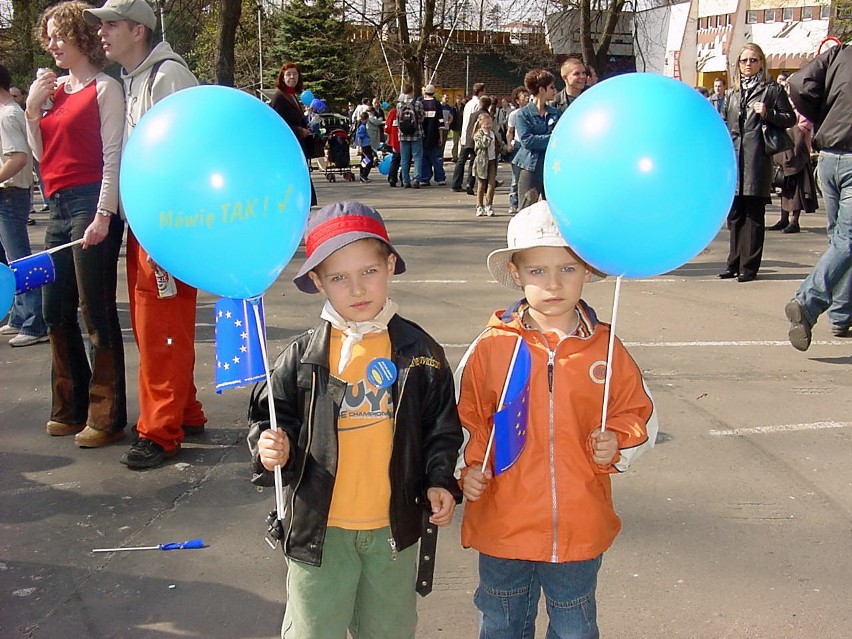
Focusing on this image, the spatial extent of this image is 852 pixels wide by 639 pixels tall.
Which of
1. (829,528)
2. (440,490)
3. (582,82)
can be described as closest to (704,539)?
(829,528)

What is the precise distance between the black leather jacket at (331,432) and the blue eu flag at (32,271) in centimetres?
188

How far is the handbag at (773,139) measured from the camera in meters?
7.78

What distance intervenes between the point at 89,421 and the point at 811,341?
4.75 metres

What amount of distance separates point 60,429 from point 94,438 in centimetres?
34

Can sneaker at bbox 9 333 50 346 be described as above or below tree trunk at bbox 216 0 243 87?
below

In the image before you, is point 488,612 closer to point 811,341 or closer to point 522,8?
point 811,341

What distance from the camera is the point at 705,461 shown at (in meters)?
4.16

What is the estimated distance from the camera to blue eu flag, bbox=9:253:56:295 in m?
3.70

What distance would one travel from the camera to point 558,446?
2.35 metres

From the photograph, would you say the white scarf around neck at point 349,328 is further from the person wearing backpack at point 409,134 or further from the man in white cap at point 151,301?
the person wearing backpack at point 409,134

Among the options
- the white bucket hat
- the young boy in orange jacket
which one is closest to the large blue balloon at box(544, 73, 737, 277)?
the white bucket hat

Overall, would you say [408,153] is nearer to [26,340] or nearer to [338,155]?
[338,155]

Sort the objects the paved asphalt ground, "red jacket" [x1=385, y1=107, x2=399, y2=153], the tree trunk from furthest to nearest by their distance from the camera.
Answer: "red jacket" [x1=385, y1=107, x2=399, y2=153]
the tree trunk
the paved asphalt ground

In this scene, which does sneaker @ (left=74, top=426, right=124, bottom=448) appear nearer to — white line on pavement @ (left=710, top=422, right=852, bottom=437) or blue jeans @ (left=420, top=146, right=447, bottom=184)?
white line on pavement @ (left=710, top=422, right=852, bottom=437)
